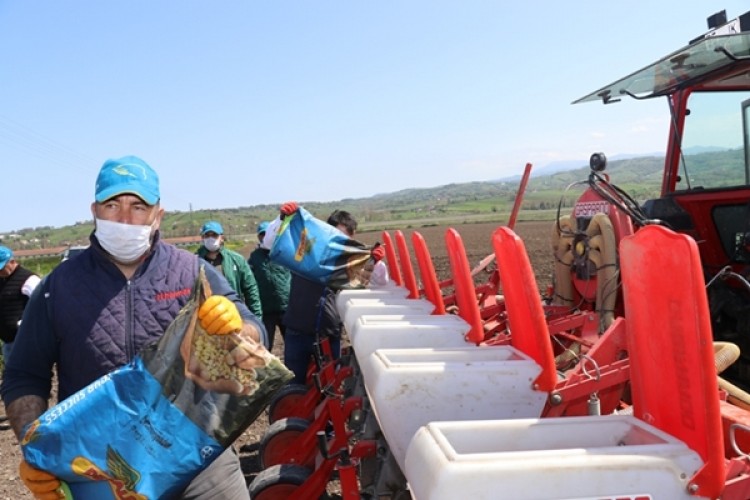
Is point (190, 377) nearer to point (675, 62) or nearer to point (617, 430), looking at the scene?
point (617, 430)

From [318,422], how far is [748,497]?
2691 mm

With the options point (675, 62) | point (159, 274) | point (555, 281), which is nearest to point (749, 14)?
point (675, 62)

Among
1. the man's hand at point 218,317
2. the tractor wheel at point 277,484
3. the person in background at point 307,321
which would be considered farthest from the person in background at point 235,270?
the man's hand at point 218,317

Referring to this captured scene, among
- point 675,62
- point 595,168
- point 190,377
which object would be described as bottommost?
point 190,377

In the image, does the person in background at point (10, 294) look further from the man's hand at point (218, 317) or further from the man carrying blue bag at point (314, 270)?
the man's hand at point (218, 317)

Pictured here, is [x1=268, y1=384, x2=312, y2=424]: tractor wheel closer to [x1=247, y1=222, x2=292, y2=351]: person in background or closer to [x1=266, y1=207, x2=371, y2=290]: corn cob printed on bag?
[x1=266, y1=207, x2=371, y2=290]: corn cob printed on bag

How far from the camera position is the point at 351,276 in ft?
15.5

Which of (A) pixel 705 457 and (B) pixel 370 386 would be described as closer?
(A) pixel 705 457

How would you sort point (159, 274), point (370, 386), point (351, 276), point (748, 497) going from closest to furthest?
point (748, 497) < point (159, 274) < point (370, 386) < point (351, 276)

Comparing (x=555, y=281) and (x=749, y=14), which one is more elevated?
(x=749, y=14)

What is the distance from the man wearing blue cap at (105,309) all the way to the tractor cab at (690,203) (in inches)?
96.7

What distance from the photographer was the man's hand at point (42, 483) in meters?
1.87

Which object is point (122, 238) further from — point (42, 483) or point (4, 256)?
point (4, 256)

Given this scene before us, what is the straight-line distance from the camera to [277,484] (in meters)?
3.46
